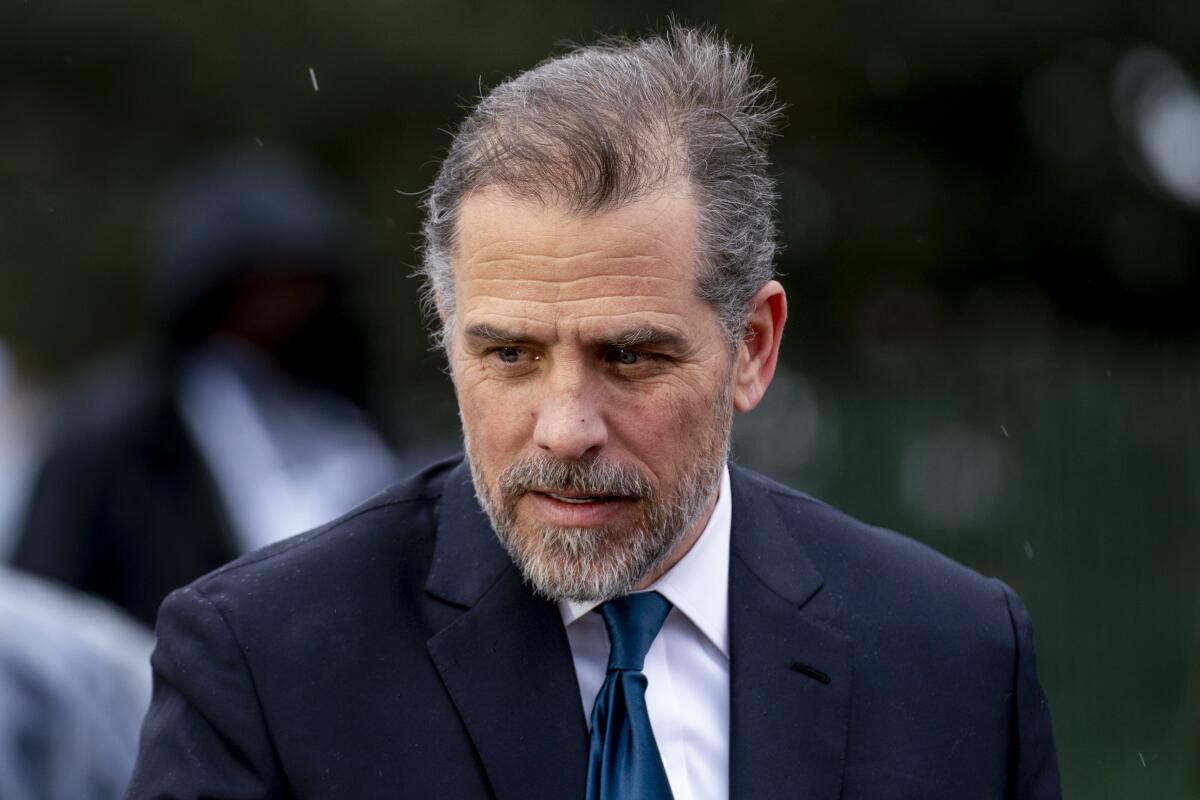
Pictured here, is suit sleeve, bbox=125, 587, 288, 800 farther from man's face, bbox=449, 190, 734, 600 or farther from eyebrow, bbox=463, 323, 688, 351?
eyebrow, bbox=463, 323, 688, 351

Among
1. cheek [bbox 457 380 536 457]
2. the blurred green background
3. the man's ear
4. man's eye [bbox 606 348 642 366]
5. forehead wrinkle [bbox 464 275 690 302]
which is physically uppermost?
forehead wrinkle [bbox 464 275 690 302]

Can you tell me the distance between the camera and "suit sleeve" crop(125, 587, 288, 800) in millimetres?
2877

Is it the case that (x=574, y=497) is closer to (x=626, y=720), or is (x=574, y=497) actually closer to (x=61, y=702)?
(x=626, y=720)

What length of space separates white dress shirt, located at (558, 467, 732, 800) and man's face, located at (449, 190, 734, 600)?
0.13 m

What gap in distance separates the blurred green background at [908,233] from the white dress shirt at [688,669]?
445 cm

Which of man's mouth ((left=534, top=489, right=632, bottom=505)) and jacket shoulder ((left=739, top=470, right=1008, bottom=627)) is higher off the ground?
man's mouth ((left=534, top=489, right=632, bottom=505))

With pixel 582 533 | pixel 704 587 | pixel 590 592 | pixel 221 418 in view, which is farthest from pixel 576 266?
pixel 221 418

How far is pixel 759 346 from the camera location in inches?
140

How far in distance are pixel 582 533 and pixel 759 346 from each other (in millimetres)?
669

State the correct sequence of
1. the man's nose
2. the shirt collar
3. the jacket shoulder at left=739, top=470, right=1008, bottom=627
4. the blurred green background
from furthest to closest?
the blurred green background → the jacket shoulder at left=739, top=470, right=1008, bottom=627 → the shirt collar → the man's nose

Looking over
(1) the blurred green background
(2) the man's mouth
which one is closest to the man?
(2) the man's mouth

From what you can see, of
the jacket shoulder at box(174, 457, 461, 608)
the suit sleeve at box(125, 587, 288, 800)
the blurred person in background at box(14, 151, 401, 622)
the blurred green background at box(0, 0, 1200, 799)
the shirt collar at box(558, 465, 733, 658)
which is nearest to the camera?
the suit sleeve at box(125, 587, 288, 800)

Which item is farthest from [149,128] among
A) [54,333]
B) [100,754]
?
[100,754]

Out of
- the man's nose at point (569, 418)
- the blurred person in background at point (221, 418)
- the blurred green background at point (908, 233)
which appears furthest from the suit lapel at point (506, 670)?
the blurred green background at point (908, 233)
